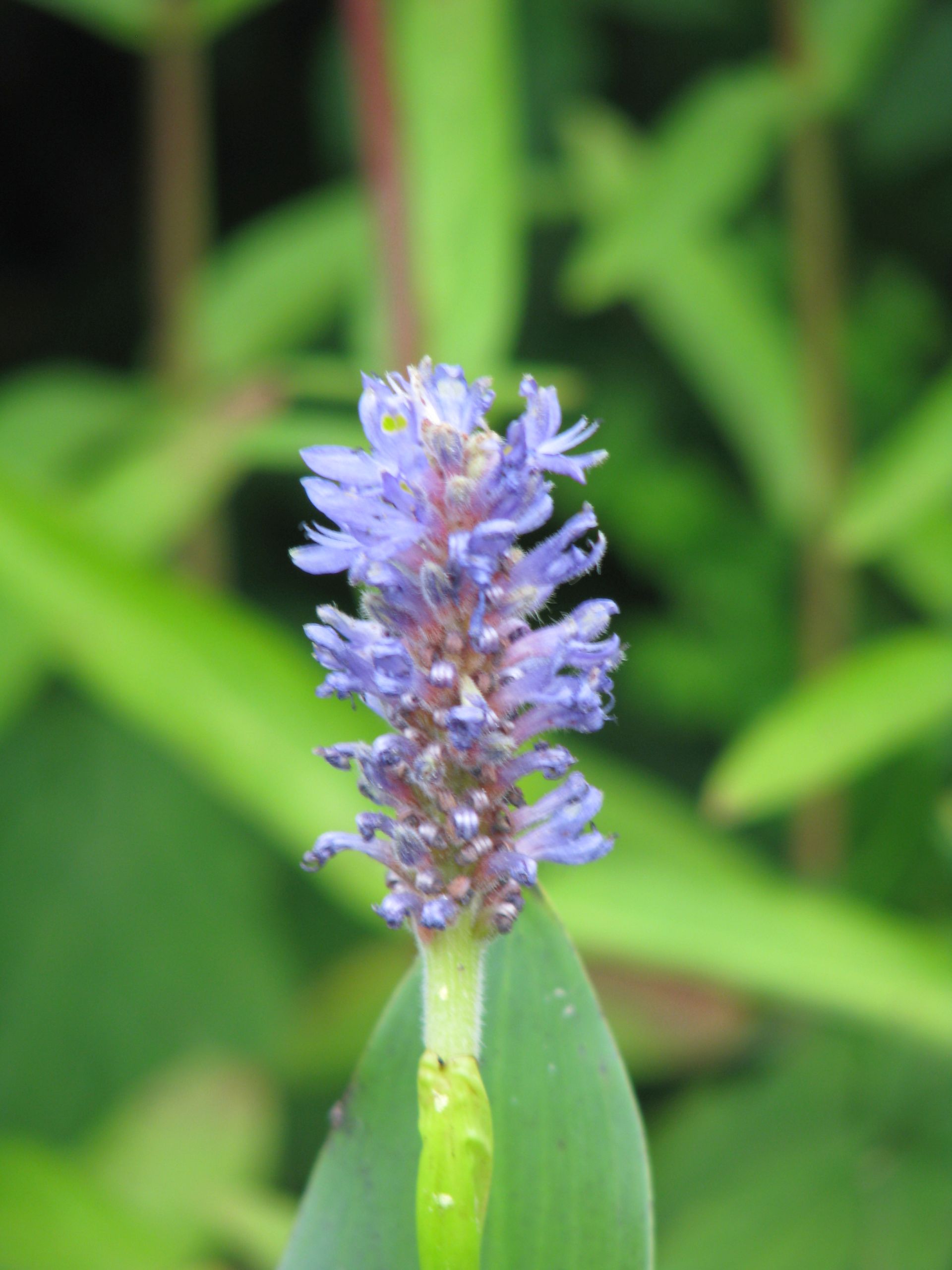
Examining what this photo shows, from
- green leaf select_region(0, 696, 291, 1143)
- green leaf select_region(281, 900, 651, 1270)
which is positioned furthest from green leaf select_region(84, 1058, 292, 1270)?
green leaf select_region(281, 900, 651, 1270)

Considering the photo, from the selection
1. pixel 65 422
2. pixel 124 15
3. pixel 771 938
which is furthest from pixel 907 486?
pixel 124 15

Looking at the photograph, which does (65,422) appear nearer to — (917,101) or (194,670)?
(194,670)

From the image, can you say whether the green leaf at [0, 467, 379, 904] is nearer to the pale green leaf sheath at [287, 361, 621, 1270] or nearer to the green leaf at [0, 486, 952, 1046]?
the green leaf at [0, 486, 952, 1046]

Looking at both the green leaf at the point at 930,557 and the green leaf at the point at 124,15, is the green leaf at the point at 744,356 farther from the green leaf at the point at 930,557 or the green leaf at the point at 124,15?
the green leaf at the point at 124,15

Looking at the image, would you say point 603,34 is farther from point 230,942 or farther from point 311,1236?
point 311,1236

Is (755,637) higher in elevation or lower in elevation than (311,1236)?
higher

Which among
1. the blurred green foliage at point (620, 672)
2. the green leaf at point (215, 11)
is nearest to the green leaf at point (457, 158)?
the blurred green foliage at point (620, 672)

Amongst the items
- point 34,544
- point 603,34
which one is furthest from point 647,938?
point 603,34
